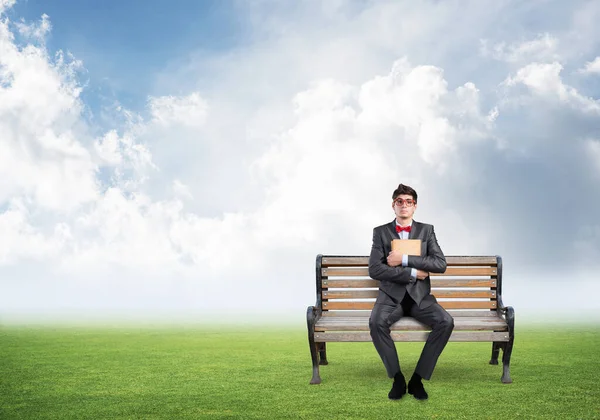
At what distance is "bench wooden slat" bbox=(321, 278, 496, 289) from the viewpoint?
7527 mm

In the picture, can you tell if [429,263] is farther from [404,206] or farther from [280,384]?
[280,384]

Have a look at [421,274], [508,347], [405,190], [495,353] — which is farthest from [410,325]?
[495,353]

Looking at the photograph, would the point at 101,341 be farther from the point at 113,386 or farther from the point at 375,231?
the point at 375,231

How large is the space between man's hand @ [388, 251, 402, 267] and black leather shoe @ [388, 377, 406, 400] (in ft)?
4.11

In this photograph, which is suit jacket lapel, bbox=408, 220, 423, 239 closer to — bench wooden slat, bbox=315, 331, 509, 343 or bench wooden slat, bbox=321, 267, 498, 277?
bench wooden slat, bbox=321, 267, 498, 277

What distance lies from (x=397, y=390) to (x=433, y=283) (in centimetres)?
187

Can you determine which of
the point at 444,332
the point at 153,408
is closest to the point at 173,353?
the point at 153,408

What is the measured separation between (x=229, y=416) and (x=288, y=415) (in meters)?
0.50

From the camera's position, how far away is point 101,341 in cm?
1313

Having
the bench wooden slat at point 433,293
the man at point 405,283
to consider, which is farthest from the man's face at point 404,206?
the bench wooden slat at point 433,293

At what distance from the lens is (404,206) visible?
22.2 ft

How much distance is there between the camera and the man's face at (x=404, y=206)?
6.76 meters

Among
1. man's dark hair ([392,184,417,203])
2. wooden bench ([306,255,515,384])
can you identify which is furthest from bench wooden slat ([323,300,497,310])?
man's dark hair ([392,184,417,203])

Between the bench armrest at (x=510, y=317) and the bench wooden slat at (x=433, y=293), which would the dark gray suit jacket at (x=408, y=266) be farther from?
the bench armrest at (x=510, y=317)
